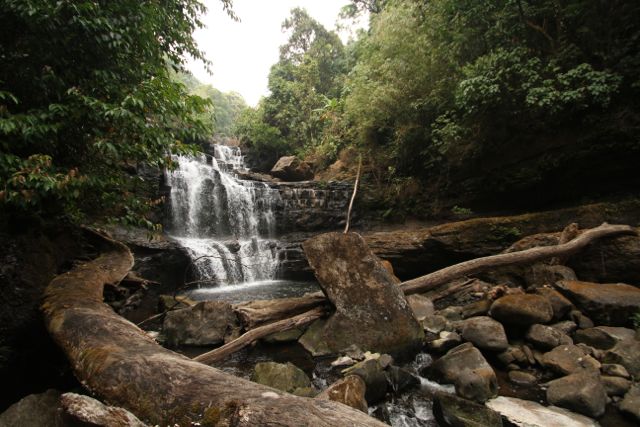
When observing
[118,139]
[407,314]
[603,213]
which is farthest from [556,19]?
[118,139]

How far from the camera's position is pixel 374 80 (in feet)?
43.8

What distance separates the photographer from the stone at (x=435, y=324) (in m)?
4.98

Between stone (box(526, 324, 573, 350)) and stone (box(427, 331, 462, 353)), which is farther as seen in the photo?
stone (box(427, 331, 462, 353))

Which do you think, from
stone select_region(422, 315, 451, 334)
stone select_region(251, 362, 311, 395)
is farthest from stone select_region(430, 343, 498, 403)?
stone select_region(251, 362, 311, 395)

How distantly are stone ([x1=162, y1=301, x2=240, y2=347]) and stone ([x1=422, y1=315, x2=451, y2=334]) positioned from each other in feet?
9.60

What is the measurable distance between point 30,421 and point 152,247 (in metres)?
8.57

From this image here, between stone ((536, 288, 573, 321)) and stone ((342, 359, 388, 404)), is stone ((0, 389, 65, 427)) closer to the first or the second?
stone ((342, 359, 388, 404))

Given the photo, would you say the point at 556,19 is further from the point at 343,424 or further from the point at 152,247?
the point at 152,247

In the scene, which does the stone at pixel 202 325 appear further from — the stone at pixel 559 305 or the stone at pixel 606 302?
the stone at pixel 606 302

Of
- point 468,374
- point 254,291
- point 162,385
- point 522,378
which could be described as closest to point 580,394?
point 522,378

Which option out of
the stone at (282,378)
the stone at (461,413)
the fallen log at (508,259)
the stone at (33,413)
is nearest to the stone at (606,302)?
the fallen log at (508,259)

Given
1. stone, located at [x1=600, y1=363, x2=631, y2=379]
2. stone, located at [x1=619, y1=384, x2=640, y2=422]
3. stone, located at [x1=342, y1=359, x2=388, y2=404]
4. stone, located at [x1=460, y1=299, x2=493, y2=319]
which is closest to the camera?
stone, located at [x1=619, y1=384, x2=640, y2=422]

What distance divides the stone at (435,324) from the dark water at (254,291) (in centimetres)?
495

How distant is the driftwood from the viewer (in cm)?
357
